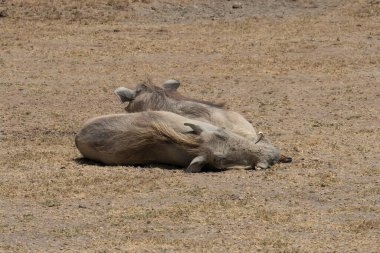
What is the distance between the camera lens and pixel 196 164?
8.62 metres

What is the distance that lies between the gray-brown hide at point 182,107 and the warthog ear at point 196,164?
1.69 feet

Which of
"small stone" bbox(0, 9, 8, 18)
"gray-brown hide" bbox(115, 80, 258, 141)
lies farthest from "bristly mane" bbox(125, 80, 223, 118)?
"small stone" bbox(0, 9, 8, 18)

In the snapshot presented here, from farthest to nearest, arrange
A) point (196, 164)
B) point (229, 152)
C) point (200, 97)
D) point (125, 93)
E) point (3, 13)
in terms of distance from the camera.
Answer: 1. point (3, 13)
2. point (200, 97)
3. point (125, 93)
4. point (229, 152)
5. point (196, 164)

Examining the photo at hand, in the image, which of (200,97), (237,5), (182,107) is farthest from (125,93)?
(237,5)

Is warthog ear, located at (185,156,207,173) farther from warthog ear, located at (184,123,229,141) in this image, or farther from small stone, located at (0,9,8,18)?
small stone, located at (0,9,8,18)

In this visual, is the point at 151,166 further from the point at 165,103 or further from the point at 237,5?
the point at 237,5

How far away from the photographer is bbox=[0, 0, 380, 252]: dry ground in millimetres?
7016

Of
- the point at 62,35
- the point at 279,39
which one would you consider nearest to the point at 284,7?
the point at 279,39

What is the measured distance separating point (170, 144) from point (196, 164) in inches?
11.6

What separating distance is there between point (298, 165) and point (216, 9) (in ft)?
27.1

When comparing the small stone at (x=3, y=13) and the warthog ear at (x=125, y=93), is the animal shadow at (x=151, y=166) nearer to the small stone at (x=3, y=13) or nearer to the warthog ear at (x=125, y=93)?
the warthog ear at (x=125, y=93)

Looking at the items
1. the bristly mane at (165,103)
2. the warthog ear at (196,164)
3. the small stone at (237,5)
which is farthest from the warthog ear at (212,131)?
the small stone at (237,5)

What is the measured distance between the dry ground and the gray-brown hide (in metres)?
0.52

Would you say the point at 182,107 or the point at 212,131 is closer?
the point at 212,131
